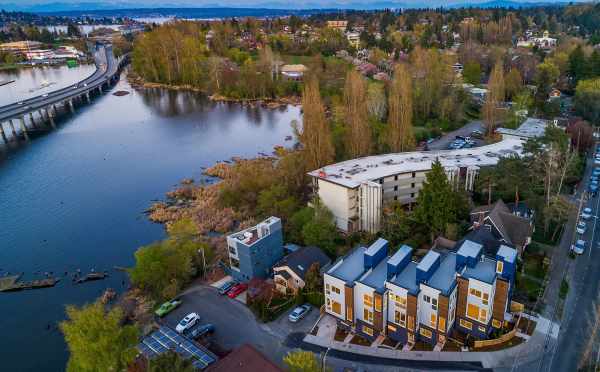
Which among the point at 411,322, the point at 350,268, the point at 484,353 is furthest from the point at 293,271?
the point at 484,353

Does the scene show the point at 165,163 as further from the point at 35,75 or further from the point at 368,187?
the point at 35,75

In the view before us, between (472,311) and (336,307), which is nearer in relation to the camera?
(472,311)

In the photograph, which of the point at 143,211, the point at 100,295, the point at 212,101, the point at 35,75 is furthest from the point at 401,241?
the point at 35,75

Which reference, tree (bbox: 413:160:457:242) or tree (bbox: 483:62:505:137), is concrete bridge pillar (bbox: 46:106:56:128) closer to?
tree (bbox: 413:160:457:242)

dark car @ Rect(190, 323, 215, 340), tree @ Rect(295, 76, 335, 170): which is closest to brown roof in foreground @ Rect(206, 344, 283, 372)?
dark car @ Rect(190, 323, 215, 340)

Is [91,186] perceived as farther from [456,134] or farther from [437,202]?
[456,134]

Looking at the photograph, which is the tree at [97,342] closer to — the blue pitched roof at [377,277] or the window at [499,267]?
the blue pitched roof at [377,277]
